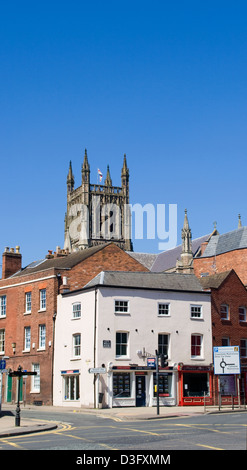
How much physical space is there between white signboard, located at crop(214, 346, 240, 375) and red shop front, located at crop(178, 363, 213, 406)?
5802 mm

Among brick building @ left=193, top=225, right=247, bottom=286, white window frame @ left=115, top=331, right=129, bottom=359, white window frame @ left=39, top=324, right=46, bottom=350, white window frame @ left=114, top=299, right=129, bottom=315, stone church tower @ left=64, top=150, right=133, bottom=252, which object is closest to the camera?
white window frame @ left=115, top=331, right=129, bottom=359

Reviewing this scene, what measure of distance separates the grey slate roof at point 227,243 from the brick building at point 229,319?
1822 centimetres

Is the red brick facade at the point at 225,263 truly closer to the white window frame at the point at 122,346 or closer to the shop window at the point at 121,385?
the white window frame at the point at 122,346

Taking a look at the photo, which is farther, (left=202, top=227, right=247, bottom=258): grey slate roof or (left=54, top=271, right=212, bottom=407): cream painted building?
(left=202, top=227, right=247, bottom=258): grey slate roof

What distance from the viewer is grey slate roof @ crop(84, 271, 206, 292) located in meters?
43.7

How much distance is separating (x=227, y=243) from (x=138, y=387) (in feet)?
→ 98.9

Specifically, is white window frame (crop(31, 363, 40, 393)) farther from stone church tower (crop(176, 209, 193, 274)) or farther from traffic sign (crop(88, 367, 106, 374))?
stone church tower (crop(176, 209, 193, 274))

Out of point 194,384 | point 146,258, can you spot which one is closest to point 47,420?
point 194,384

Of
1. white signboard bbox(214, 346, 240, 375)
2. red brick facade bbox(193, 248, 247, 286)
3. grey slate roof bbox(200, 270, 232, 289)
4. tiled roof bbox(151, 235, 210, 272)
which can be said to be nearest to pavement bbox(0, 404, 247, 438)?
white signboard bbox(214, 346, 240, 375)

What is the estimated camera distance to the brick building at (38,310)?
46125mm

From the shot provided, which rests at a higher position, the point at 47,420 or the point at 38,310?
the point at 38,310

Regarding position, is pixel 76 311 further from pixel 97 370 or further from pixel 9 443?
pixel 9 443

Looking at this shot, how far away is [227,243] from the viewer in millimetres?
68062

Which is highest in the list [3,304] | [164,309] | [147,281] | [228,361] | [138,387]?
[147,281]
